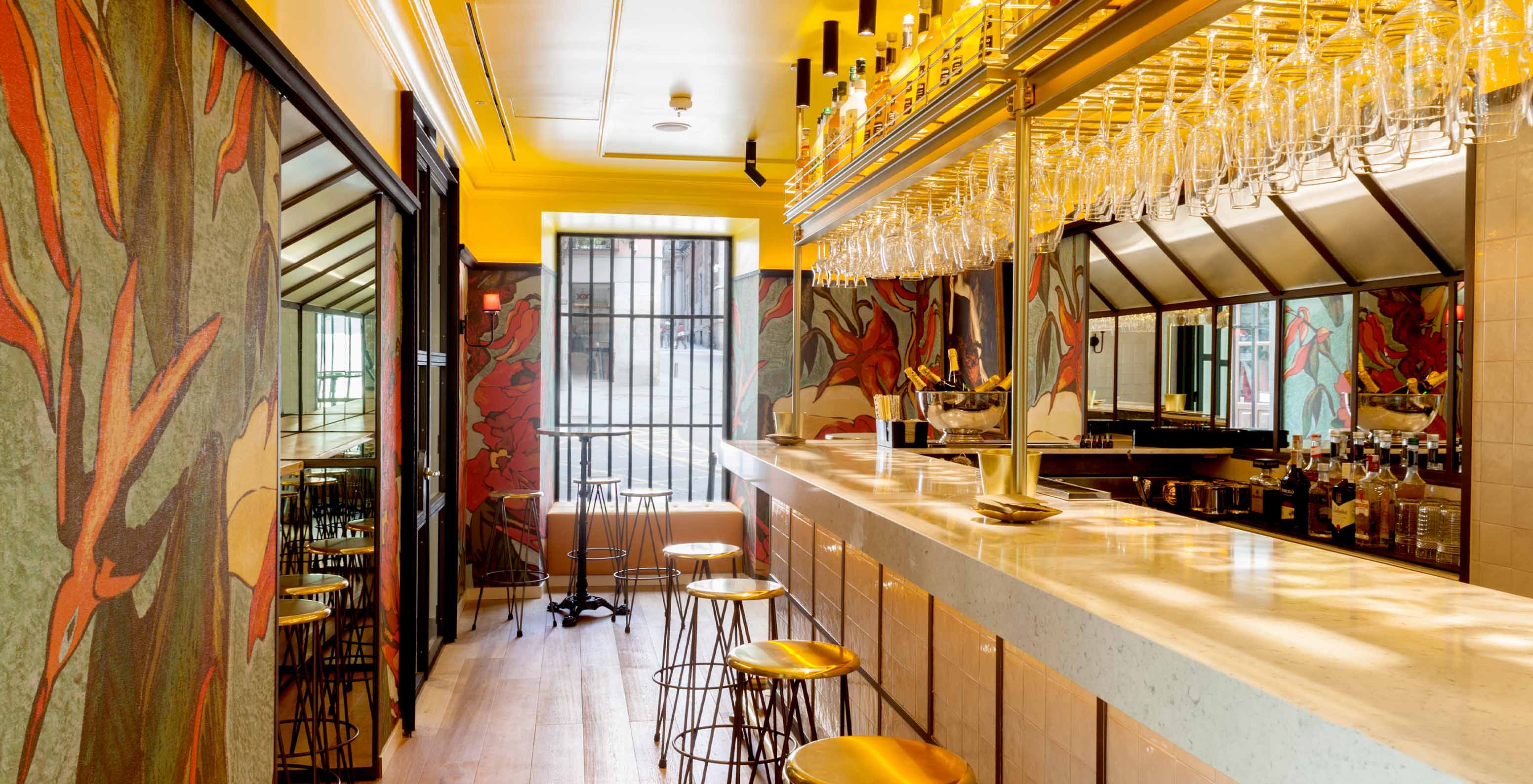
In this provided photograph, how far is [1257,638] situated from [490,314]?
635 cm

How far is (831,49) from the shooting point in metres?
3.92

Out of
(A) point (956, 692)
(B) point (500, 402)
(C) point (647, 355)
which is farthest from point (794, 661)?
(C) point (647, 355)

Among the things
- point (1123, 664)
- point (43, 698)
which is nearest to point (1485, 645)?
point (1123, 664)

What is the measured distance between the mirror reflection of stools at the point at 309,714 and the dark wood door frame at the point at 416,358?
15.9 inches

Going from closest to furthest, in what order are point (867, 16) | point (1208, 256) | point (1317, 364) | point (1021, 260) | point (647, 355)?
point (1021, 260) < point (867, 16) < point (1317, 364) < point (1208, 256) < point (647, 355)

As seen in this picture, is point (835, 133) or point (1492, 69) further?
point (835, 133)

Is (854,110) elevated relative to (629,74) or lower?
lower

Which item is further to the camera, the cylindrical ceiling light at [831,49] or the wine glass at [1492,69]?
the cylindrical ceiling light at [831,49]

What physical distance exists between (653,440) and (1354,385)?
17.6 feet

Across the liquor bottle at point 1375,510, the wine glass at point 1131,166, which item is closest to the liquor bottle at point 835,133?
the wine glass at point 1131,166

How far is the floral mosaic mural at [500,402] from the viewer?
6875 mm

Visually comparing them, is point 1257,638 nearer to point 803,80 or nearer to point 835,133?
point 835,133

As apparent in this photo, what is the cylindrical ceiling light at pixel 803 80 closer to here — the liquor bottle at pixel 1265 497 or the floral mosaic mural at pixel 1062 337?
the floral mosaic mural at pixel 1062 337

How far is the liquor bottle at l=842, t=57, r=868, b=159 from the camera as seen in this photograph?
3.33 meters
